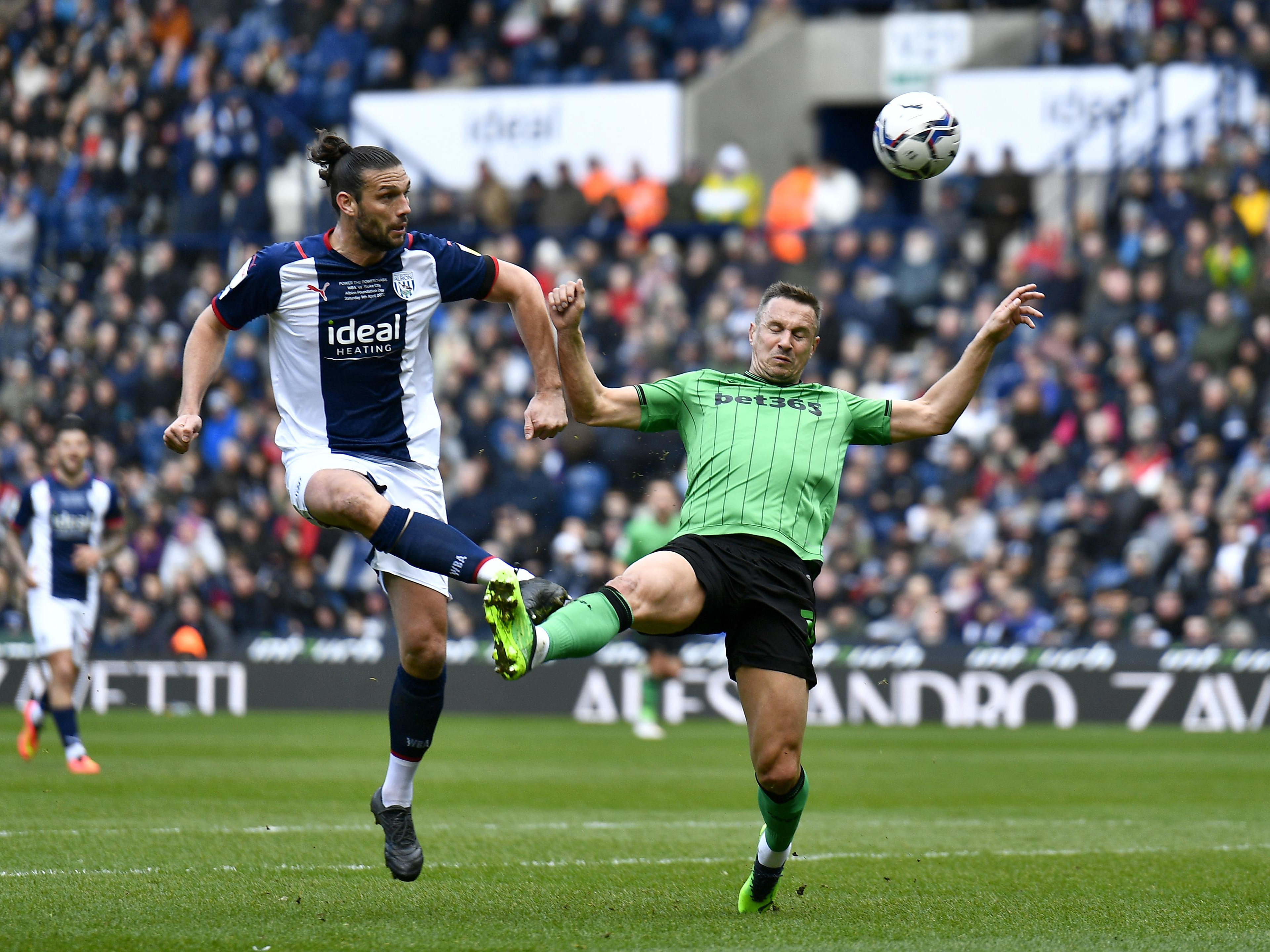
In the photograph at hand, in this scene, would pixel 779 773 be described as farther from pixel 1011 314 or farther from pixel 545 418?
pixel 1011 314

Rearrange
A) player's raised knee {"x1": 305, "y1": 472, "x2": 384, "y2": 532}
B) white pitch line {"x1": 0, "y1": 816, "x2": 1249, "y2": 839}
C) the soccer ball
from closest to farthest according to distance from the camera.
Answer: player's raised knee {"x1": 305, "y1": 472, "x2": 384, "y2": 532} → the soccer ball → white pitch line {"x1": 0, "y1": 816, "x2": 1249, "y2": 839}

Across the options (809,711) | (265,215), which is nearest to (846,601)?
(809,711)

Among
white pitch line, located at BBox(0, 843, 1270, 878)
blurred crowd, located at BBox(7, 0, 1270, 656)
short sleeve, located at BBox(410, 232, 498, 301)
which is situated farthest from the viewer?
blurred crowd, located at BBox(7, 0, 1270, 656)

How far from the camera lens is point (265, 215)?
23.4 metres

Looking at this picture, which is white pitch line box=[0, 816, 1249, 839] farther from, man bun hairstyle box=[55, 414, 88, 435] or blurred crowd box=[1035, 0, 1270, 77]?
blurred crowd box=[1035, 0, 1270, 77]

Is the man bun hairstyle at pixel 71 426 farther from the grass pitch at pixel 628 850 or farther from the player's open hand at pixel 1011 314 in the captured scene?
the player's open hand at pixel 1011 314

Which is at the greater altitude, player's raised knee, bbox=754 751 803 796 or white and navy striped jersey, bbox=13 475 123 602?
player's raised knee, bbox=754 751 803 796

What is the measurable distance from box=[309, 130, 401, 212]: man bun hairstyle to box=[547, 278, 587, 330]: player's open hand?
796 millimetres

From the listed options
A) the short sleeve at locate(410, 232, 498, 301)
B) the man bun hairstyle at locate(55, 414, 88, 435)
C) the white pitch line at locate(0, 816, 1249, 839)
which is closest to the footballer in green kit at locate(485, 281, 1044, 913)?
the short sleeve at locate(410, 232, 498, 301)

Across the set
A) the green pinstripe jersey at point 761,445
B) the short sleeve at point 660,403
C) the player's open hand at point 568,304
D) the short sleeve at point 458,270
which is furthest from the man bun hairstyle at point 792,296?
the short sleeve at point 458,270

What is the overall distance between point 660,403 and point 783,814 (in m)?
1.52

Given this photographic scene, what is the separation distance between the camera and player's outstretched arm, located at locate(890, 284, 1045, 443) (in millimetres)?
6805

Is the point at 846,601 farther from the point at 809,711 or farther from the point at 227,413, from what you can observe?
the point at 227,413

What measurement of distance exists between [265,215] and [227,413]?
3.01m
